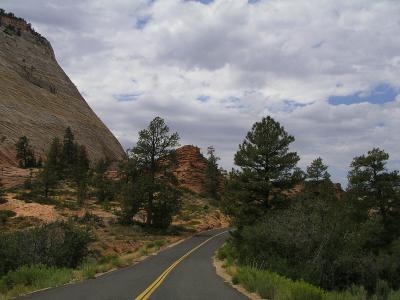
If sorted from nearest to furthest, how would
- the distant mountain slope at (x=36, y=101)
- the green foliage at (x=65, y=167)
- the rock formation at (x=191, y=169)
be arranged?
1. the green foliage at (x=65, y=167)
2. the distant mountain slope at (x=36, y=101)
3. the rock formation at (x=191, y=169)

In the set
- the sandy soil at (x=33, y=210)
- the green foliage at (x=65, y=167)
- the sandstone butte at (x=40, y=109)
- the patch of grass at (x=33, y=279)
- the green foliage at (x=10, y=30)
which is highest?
the green foliage at (x=10, y=30)

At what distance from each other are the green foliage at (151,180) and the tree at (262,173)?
14.8m

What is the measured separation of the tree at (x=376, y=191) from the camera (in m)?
42.1

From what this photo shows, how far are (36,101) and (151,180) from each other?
55.9m

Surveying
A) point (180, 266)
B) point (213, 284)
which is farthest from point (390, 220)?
point (213, 284)

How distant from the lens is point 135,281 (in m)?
18.4

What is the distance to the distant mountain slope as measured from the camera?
3342 inches

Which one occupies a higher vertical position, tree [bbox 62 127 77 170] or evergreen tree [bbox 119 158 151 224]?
tree [bbox 62 127 77 170]

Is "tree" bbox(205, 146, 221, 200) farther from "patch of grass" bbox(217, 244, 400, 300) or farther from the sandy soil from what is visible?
"patch of grass" bbox(217, 244, 400, 300)

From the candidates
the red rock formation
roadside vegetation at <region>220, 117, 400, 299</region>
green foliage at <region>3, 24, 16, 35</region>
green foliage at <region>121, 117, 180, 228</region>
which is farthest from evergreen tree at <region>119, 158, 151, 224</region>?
green foliage at <region>3, 24, 16, 35</region>

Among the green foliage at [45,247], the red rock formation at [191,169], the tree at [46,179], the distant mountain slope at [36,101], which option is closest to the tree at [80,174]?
the tree at [46,179]

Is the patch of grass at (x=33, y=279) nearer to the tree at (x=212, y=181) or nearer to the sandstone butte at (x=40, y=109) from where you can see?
the sandstone butte at (x=40, y=109)

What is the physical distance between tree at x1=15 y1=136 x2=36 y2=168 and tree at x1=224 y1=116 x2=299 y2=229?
162 feet

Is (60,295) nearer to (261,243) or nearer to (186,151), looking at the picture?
(261,243)
